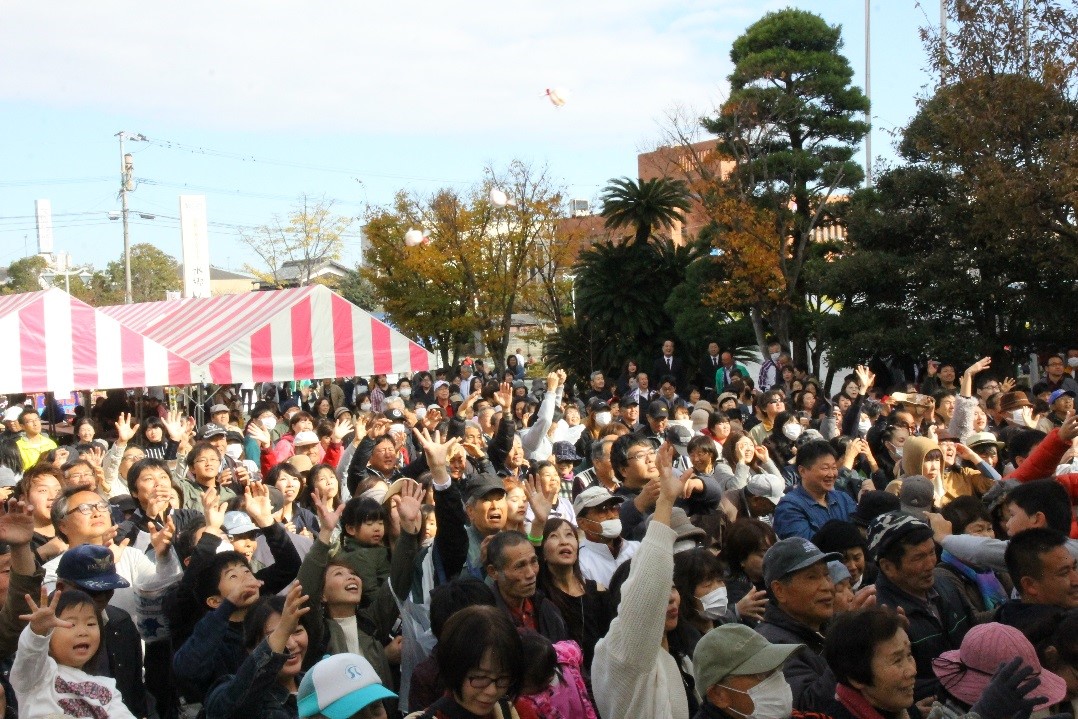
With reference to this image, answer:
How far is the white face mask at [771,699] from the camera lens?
3.06 m

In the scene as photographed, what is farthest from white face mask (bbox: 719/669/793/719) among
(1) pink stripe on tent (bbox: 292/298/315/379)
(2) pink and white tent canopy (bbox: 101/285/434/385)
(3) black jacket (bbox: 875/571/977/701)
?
(1) pink stripe on tent (bbox: 292/298/315/379)

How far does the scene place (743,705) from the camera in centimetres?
309

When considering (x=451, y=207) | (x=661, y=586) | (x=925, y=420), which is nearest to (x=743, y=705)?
(x=661, y=586)

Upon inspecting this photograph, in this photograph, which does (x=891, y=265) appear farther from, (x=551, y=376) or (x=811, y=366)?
(x=551, y=376)

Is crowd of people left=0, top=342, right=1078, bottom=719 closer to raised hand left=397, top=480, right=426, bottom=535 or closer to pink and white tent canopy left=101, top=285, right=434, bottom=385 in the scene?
raised hand left=397, top=480, right=426, bottom=535

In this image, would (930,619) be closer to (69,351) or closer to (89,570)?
(89,570)

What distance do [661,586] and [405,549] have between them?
1.61m

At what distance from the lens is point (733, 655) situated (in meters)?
3.10

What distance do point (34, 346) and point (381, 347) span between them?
16.6ft

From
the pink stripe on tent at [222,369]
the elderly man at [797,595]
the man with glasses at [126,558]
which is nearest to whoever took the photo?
the elderly man at [797,595]

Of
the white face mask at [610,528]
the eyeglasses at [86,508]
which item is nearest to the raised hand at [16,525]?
the eyeglasses at [86,508]

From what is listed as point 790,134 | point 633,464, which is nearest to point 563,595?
point 633,464

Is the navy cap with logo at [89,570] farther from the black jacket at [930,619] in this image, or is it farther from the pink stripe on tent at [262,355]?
the pink stripe on tent at [262,355]

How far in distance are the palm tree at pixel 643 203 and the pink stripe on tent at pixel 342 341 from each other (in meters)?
11.7
